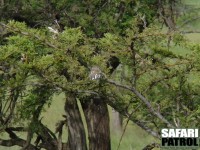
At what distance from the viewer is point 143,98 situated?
6.04 metres

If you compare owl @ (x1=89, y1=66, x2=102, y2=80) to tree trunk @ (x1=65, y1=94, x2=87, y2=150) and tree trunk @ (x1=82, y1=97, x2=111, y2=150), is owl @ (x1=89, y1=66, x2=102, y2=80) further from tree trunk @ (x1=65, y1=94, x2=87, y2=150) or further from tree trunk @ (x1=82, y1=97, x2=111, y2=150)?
tree trunk @ (x1=82, y1=97, x2=111, y2=150)

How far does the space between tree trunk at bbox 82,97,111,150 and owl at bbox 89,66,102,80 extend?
9.90 ft

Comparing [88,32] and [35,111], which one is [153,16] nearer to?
[88,32]

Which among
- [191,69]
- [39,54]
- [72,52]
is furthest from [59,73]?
[191,69]

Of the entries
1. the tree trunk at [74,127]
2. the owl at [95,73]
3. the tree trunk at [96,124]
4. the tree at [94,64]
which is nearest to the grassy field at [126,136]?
the tree trunk at [96,124]

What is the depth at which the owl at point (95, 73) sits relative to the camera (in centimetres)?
589

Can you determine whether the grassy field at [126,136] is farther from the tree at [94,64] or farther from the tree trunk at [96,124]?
the tree at [94,64]

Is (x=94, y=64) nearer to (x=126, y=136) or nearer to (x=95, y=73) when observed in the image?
(x=95, y=73)

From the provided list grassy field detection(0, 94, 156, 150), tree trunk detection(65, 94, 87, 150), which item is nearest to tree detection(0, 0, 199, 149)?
tree trunk detection(65, 94, 87, 150)

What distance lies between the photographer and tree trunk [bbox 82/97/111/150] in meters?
9.04

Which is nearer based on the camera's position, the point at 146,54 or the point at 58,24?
the point at 146,54

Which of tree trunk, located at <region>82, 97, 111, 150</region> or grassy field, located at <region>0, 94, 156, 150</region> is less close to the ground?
grassy field, located at <region>0, 94, 156, 150</region>

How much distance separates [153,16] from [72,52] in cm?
A: 273

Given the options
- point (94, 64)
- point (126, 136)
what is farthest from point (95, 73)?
point (126, 136)
